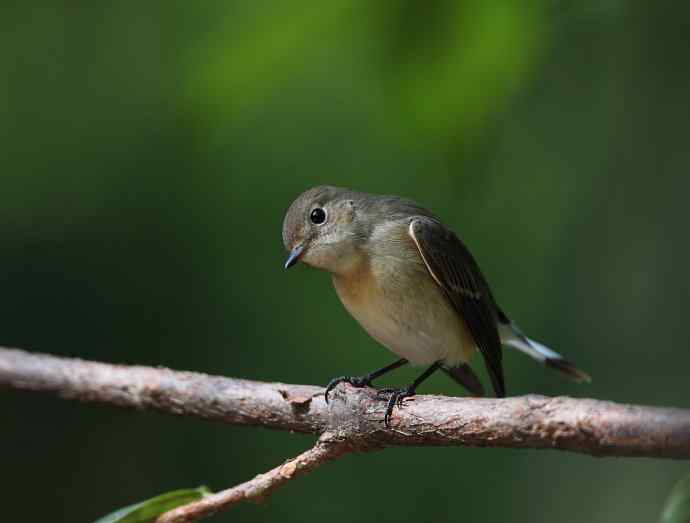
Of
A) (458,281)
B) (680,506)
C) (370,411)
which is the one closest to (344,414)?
(370,411)

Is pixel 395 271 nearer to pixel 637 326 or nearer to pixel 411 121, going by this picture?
pixel 411 121

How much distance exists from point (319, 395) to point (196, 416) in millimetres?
547

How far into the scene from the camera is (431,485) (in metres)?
4.83

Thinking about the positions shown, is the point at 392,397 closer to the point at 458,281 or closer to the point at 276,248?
the point at 458,281

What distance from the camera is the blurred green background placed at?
380cm

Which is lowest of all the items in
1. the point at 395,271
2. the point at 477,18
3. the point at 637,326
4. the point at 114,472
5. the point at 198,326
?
the point at 114,472

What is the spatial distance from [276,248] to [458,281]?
196 centimetres

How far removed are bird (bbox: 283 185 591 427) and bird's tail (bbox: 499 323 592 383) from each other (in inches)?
15.8

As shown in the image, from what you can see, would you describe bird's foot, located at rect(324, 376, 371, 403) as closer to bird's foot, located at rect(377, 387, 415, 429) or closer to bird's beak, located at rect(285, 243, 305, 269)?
bird's foot, located at rect(377, 387, 415, 429)

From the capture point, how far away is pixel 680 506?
1555mm

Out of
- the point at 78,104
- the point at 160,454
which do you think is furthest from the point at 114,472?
the point at 78,104

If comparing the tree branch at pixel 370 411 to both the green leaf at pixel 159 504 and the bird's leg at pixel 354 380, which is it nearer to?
the bird's leg at pixel 354 380

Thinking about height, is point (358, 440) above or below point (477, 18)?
below

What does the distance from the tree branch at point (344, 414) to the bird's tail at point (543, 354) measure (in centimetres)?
127
